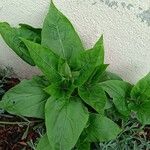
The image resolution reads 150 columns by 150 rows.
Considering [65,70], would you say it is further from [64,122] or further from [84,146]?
[84,146]

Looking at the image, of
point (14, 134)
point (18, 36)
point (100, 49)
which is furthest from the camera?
point (14, 134)

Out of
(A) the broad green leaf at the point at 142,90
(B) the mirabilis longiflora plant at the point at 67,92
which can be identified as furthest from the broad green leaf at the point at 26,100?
(A) the broad green leaf at the point at 142,90

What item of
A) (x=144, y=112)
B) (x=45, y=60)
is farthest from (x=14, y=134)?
(x=144, y=112)

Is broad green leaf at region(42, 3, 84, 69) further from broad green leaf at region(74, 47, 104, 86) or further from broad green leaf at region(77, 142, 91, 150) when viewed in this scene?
broad green leaf at region(77, 142, 91, 150)

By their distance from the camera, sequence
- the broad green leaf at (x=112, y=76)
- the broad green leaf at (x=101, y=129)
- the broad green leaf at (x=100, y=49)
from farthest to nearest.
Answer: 1. the broad green leaf at (x=112, y=76)
2. the broad green leaf at (x=101, y=129)
3. the broad green leaf at (x=100, y=49)

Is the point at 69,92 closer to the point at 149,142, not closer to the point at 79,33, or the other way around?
the point at 79,33

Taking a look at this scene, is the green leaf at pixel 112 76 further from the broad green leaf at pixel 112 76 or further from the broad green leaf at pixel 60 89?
the broad green leaf at pixel 60 89
